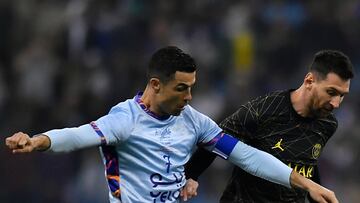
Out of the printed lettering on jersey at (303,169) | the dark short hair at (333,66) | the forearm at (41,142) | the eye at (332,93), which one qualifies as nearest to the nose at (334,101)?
the eye at (332,93)

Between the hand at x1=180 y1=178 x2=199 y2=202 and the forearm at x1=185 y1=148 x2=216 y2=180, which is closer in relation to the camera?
the hand at x1=180 y1=178 x2=199 y2=202

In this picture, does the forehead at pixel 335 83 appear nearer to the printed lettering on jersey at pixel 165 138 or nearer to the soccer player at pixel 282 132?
the soccer player at pixel 282 132

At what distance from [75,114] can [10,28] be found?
6.68ft

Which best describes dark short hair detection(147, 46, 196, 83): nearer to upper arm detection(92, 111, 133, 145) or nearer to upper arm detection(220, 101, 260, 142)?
upper arm detection(92, 111, 133, 145)

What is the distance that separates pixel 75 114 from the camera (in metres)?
12.6

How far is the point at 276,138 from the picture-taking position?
6.72 meters

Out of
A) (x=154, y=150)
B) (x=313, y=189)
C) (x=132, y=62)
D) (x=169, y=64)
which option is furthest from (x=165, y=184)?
(x=132, y=62)

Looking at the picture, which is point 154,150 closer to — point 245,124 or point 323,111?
point 245,124

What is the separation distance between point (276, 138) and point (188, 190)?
0.65 metres

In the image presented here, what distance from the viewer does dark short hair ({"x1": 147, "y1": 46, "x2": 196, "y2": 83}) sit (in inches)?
243

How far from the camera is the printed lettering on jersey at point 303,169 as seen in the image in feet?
22.0

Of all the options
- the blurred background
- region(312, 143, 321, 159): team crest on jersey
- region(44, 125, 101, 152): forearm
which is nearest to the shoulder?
Result: region(44, 125, 101, 152): forearm

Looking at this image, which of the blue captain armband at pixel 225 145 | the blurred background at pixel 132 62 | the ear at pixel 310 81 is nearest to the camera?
the blue captain armband at pixel 225 145

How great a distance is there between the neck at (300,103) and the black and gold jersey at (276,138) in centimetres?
3
